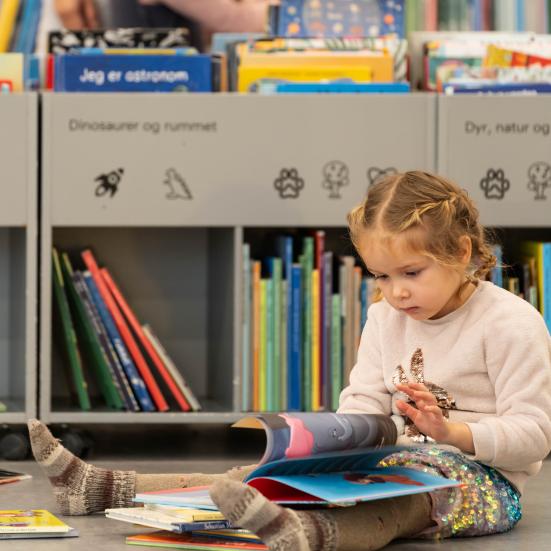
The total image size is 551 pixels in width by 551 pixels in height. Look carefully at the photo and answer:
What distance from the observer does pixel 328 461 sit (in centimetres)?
156

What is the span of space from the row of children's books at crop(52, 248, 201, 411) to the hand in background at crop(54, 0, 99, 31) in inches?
24.0

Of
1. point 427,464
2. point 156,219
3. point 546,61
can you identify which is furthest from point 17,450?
point 546,61

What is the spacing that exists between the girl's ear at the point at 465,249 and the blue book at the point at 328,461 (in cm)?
26

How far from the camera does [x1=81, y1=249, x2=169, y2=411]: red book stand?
2.43 meters

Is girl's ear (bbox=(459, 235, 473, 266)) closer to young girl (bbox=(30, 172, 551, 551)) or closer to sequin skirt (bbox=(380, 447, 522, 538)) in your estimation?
young girl (bbox=(30, 172, 551, 551))

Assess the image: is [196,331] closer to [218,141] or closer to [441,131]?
[218,141]

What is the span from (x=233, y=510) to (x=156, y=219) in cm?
109

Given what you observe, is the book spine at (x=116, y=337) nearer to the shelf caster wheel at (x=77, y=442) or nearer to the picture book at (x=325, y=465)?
the shelf caster wheel at (x=77, y=442)

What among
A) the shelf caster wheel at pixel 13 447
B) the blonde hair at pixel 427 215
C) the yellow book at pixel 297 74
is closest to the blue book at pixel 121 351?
the shelf caster wheel at pixel 13 447

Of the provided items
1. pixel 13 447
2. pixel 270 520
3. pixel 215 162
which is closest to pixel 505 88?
pixel 215 162

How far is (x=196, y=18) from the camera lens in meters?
2.77

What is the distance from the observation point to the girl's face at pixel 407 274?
1.64m

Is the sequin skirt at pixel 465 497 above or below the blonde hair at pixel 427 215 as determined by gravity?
below

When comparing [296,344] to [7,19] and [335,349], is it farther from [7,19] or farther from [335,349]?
[7,19]
